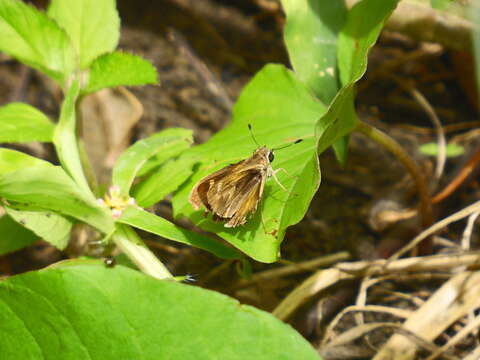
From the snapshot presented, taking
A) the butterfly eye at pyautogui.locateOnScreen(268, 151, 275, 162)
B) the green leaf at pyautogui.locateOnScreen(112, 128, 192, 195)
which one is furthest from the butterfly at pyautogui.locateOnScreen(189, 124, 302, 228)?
the green leaf at pyautogui.locateOnScreen(112, 128, 192, 195)

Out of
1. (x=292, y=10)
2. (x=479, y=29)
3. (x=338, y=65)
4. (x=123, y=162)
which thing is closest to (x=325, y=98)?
(x=338, y=65)

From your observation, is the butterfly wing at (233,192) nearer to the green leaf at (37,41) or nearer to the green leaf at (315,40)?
the green leaf at (315,40)

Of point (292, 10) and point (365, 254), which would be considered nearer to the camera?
point (292, 10)

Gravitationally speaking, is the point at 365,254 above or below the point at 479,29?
below

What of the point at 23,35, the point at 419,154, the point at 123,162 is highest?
the point at 23,35

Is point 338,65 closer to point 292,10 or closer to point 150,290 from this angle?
point 292,10

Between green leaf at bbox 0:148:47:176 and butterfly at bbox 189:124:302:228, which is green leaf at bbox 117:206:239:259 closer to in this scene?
butterfly at bbox 189:124:302:228

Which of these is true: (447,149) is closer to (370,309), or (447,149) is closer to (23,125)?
(370,309)
